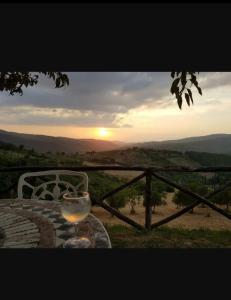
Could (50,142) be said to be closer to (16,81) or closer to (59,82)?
(16,81)

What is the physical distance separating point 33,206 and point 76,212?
2.11 feet

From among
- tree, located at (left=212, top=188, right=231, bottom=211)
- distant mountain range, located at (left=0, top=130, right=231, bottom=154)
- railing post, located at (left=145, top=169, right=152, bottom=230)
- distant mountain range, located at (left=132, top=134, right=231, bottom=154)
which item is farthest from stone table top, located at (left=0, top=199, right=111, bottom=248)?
distant mountain range, located at (left=132, top=134, right=231, bottom=154)

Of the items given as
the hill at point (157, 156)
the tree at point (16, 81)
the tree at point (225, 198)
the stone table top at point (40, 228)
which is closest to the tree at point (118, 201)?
the hill at point (157, 156)

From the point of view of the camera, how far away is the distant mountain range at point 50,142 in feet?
26.4

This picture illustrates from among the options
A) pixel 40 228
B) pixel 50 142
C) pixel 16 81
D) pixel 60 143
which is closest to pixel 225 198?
pixel 60 143

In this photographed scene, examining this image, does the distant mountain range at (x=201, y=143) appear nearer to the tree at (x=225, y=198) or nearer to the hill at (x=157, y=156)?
the hill at (x=157, y=156)

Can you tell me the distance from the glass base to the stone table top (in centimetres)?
2

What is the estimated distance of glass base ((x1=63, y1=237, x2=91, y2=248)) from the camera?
3.76 feet

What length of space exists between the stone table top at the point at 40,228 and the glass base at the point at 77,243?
0.02 meters

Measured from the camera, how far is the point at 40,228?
1.36 metres

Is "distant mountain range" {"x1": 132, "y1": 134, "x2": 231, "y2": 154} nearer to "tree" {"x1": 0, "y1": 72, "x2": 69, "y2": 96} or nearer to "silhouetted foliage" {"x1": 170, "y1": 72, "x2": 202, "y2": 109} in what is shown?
"tree" {"x1": 0, "y1": 72, "x2": 69, "y2": 96}

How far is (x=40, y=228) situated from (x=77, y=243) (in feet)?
0.89
